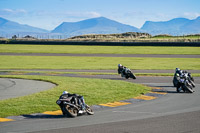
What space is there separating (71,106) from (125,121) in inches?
94.1

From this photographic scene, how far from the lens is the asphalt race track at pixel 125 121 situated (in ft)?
45.3

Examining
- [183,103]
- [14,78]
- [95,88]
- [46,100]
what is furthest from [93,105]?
[14,78]

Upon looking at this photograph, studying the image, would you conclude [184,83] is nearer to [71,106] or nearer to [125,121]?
[125,121]

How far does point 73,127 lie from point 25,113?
12.4 ft

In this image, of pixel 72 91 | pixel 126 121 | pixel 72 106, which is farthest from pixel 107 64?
pixel 126 121

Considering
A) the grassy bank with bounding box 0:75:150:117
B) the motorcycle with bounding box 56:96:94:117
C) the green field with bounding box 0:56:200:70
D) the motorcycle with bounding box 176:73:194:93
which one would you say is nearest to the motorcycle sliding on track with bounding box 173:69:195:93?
the motorcycle with bounding box 176:73:194:93

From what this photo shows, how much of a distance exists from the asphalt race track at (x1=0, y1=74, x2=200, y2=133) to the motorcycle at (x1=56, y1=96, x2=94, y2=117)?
247 millimetres

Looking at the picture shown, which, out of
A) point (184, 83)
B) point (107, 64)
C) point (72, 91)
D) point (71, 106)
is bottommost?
point (107, 64)

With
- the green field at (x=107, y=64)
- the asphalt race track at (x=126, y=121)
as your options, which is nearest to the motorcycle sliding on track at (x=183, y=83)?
the asphalt race track at (x=126, y=121)

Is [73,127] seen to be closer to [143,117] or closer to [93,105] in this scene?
[143,117]

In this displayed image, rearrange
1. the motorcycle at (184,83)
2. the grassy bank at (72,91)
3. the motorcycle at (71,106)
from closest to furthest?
the motorcycle at (71,106)
the grassy bank at (72,91)
the motorcycle at (184,83)

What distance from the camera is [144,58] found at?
64.1 metres

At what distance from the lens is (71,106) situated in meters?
16.2

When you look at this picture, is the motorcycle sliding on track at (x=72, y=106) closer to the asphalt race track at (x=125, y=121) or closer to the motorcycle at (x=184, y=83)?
the asphalt race track at (x=125, y=121)
